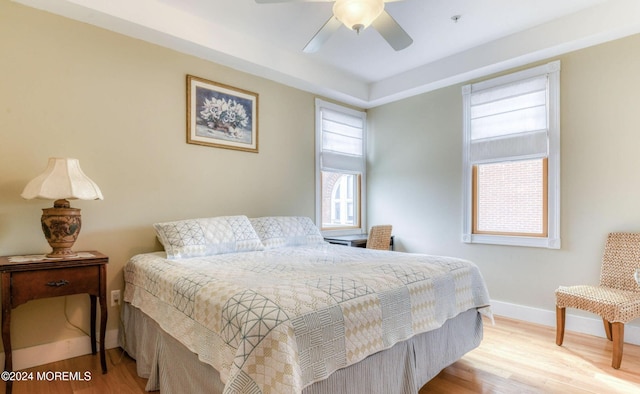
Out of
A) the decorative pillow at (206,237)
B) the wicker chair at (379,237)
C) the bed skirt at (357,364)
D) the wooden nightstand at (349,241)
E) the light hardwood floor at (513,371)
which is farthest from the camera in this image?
the wooden nightstand at (349,241)

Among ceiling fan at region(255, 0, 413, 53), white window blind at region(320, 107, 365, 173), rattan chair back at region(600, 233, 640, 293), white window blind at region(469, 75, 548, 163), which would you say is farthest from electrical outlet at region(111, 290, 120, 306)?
rattan chair back at region(600, 233, 640, 293)

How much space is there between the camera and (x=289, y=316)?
1.27m

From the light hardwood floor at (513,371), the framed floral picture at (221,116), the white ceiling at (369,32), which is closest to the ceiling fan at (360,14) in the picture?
the white ceiling at (369,32)

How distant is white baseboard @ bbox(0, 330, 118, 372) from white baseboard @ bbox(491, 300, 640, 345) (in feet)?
11.8

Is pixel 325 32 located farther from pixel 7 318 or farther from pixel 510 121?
pixel 7 318

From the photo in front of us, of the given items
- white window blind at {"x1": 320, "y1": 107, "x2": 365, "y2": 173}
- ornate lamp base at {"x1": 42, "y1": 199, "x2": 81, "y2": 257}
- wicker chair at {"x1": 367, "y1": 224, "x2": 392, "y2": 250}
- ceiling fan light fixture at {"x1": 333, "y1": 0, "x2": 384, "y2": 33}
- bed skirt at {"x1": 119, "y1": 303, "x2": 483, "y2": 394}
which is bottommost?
bed skirt at {"x1": 119, "y1": 303, "x2": 483, "y2": 394}

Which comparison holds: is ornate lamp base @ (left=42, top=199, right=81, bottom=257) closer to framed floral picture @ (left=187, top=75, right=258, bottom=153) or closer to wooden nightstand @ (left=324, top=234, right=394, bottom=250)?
framed floral picture @ (left=187, top=75, right=258, bottom=153)

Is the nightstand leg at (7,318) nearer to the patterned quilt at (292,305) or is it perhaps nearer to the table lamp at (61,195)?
the table lamp at (61,195)

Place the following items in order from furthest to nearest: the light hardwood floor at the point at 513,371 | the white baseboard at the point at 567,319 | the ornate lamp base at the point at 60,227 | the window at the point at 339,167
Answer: the window at the point at 339,167, the white baseboard at the point at 567,319, the ornate lamp base at the point at 60,227, the light hardwood floor at the point at 513,371

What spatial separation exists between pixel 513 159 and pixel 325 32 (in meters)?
2.30

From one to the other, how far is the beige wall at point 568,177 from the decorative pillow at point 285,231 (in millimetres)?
1480

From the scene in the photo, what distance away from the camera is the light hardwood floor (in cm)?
201

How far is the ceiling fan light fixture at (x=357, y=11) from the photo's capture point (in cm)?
184

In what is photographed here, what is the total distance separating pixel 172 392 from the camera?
67.9 inches
